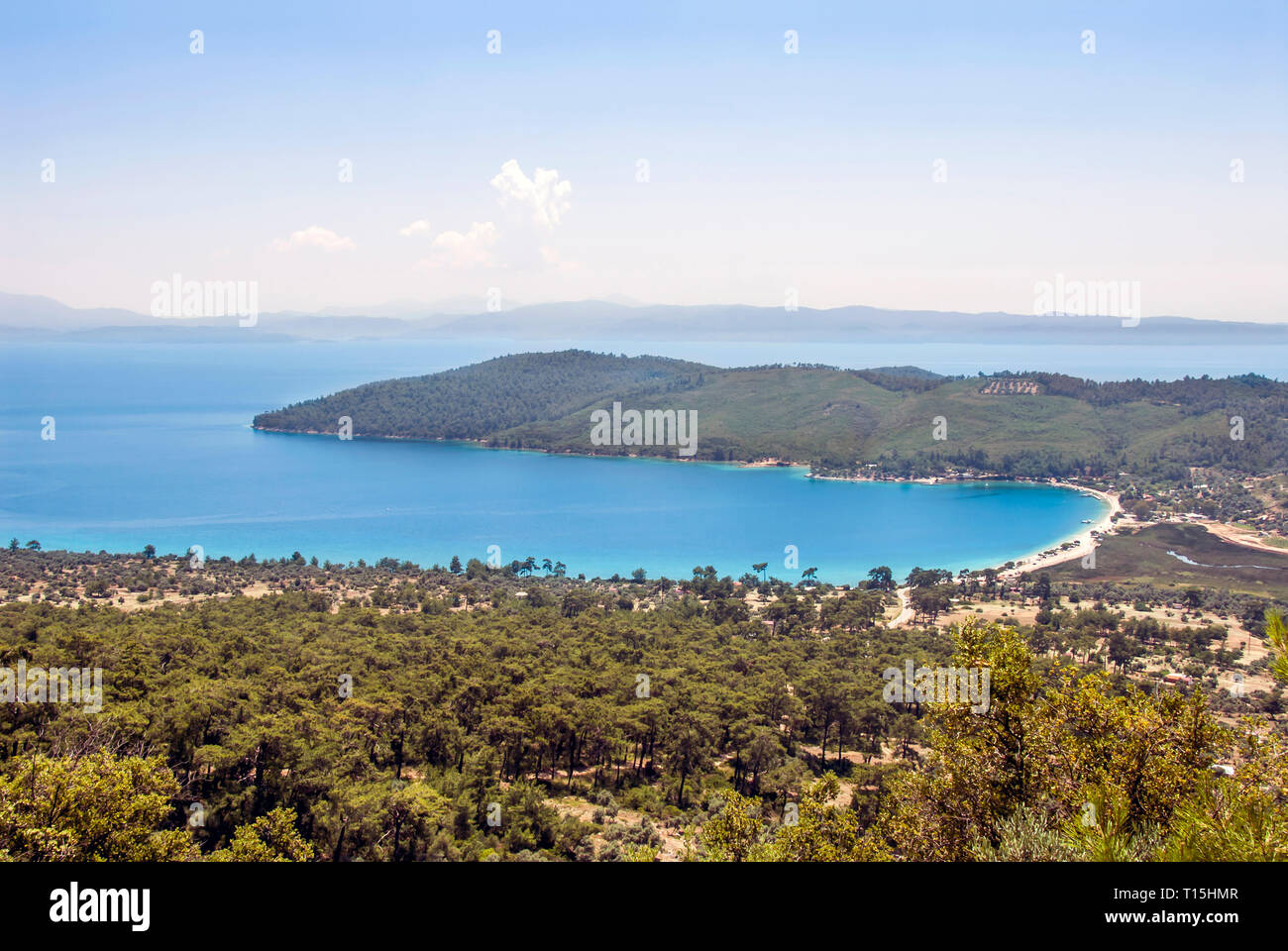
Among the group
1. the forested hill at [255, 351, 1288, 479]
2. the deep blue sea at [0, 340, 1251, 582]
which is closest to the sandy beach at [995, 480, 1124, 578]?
the deep blue sea at [0, 340, 1251, 582]

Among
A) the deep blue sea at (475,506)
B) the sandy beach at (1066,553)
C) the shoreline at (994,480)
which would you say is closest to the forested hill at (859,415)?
the shoreline at (994,480)

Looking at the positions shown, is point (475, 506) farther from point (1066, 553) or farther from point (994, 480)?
point (994, 480)

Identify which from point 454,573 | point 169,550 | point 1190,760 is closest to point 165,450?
point 169,550

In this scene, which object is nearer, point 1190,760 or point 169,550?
point 1190,760

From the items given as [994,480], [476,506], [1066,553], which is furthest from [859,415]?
[476,506]
